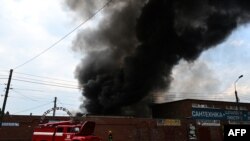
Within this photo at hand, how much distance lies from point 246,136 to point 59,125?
55.0 ft

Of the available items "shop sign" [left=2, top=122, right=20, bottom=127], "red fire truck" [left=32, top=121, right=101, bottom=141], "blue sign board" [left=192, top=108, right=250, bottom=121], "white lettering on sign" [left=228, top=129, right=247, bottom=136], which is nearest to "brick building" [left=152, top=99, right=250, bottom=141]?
"blue sign board" [left=192, top=108, right=250, bottom=121]

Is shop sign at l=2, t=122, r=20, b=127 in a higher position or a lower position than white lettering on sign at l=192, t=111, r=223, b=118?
lower

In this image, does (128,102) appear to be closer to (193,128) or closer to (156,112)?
(156,112)

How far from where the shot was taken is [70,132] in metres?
21.2

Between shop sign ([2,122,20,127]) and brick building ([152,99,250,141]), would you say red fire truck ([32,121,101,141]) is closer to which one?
shop sign ([2,122,20,127])

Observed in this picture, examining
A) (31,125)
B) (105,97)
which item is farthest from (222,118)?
(31,125)

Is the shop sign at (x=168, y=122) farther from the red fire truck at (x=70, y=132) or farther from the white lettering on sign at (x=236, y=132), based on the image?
the white lettering on sign at (x=236, y=132)

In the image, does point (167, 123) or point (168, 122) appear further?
point (168, 122)

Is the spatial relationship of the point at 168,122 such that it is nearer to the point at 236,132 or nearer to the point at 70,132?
the point at 70,132

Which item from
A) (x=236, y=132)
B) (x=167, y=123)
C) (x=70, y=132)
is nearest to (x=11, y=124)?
(x=70, y=132)

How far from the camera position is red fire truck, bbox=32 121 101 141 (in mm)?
20359

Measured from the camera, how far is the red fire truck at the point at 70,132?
66.8 feet

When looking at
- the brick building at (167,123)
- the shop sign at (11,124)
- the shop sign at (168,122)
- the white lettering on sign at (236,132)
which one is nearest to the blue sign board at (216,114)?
the brick building at (167,123)

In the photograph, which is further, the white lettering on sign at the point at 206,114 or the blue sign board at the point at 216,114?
the blue sign board at the point at 216,114
